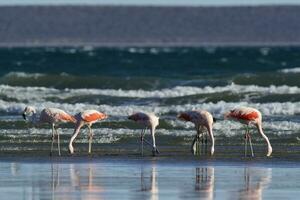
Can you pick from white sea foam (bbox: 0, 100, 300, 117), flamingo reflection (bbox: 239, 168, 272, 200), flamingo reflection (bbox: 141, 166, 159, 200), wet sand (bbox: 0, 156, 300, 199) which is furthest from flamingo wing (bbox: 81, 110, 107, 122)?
white sea foam (bbox: 0, 100, 300, 117)

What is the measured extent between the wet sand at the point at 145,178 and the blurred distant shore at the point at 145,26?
286 ft

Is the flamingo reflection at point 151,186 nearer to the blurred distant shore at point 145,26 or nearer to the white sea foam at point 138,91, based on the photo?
the white sea foam at point 138,91

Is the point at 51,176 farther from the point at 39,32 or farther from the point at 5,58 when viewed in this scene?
the point at 39,32

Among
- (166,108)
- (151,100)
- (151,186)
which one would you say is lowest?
(151,186)

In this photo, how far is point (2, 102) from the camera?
106ft

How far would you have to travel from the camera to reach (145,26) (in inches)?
4444

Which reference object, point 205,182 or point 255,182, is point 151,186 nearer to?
point 205,182

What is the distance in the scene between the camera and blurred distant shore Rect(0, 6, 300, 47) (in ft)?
356

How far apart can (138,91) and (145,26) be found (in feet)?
248

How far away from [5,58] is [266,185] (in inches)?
1891

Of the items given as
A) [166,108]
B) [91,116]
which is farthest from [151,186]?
[166,108]

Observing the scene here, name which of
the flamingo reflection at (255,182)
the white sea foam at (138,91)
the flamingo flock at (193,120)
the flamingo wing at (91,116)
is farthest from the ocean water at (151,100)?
the flamingo reflection at (255,182)

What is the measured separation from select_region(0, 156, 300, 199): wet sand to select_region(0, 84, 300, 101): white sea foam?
14.1 metres

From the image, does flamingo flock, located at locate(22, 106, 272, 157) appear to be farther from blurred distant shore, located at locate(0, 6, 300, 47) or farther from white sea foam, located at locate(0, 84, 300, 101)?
blurred distant shore, located at locate(0, 6, 300, 47)
